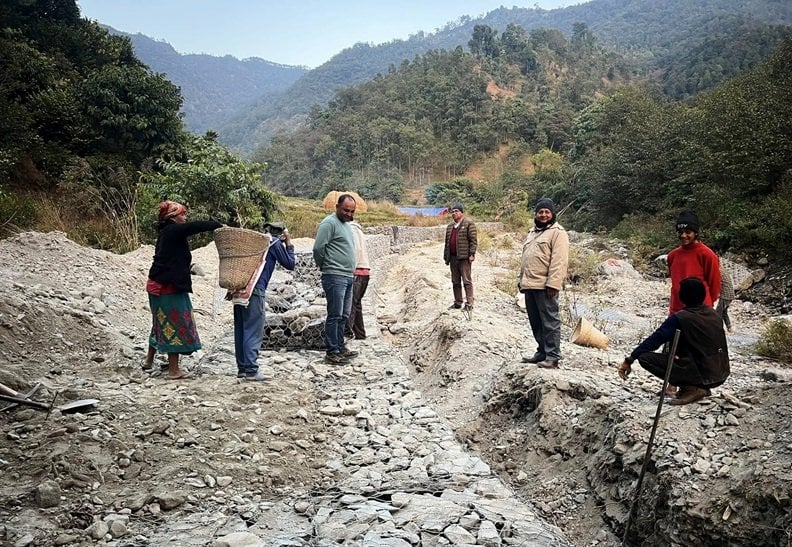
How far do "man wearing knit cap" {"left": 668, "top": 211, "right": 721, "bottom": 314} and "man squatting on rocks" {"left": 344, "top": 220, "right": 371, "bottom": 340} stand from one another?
308cm

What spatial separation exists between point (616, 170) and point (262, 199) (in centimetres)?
1707

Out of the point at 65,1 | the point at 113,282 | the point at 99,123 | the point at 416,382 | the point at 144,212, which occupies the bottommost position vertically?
the point at 416,382

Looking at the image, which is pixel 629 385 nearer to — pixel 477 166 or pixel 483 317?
pixel 483 317

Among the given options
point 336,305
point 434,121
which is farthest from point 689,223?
point 434,121

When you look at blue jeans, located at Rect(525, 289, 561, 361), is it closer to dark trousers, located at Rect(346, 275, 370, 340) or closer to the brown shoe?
the brown shoe

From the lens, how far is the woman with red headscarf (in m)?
4.46

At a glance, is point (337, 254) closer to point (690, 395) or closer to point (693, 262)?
point (693, 262)

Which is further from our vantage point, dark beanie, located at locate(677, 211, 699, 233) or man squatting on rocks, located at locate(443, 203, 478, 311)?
man squatting on rocks, located at locate(443, 203, 478, 311)


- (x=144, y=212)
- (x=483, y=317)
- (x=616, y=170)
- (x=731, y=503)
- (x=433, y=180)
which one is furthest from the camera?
(x=433, y=180)

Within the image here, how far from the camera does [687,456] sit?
2846 millimetres

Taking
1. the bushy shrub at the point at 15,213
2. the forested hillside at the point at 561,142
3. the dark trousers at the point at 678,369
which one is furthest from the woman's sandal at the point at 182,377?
the forested hillside at the point at 561,142

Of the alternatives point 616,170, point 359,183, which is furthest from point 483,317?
point 359,183

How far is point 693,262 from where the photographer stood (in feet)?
13.3

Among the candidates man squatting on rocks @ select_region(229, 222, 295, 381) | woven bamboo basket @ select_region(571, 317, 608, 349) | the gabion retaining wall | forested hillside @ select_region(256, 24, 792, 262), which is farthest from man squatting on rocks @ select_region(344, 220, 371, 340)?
forested hillside @ select_region(256, 24, 792, 262)
